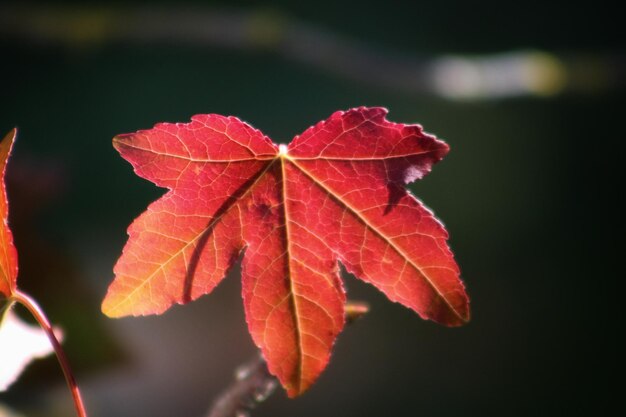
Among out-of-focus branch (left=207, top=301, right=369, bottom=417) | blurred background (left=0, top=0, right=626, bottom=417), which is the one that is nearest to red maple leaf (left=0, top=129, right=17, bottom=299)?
out-of-focus branch (left=207, top=301, right=369, bottom=417)

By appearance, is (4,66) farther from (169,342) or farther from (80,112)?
(169,342)

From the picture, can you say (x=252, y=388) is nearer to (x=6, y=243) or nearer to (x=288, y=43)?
(x=6, y=243)

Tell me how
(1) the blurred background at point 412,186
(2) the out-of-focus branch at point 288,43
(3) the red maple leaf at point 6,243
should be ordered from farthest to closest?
(2) the out-of-focus branch at point 288,43
(1) the blurred background at point 412,186
(3) the red maple leaf at point 6,243

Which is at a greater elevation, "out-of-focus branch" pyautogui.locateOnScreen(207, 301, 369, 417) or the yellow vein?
the yellow vein

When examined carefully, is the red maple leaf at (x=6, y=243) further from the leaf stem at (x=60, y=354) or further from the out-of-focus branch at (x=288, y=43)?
the out-of-focus branch at (x=288, y=43)

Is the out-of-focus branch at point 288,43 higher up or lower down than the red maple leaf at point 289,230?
higher up

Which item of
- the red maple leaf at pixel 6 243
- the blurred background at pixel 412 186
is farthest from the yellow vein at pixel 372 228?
the blurred background at pixel 412 186

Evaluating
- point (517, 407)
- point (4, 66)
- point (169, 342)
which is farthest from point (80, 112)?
point (517, 407)

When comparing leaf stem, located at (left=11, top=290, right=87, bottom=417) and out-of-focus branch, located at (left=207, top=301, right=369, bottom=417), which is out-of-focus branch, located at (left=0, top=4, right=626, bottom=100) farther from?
leaf stem, located at (left=11, top=290, right=87, bottom=417)

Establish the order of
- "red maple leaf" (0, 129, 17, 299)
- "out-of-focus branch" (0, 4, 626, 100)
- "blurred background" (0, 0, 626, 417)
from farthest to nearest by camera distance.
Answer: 1. "out-of-focus branch" (0, 4, 626, 100)
2. "blurred background" (0, 0, 626, 417)
3. "red maple leaf" (0, 129, 17, 299)
